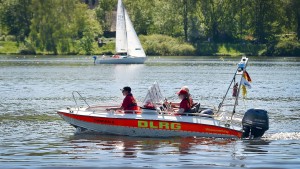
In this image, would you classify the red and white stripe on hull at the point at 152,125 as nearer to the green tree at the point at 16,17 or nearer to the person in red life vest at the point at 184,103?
the person in red life vest at the point at 184,103

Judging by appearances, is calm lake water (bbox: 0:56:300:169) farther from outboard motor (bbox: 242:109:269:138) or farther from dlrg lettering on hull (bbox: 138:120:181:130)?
dlrg lettering on hull (bbox: 138:120:181:130)

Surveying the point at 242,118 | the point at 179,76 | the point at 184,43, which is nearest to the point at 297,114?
the point at 242,118

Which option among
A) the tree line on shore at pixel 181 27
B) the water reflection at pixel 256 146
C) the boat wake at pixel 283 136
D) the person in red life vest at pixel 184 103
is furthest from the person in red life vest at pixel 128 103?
the tree line on shore at pixel 181 27

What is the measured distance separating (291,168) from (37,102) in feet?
81.2

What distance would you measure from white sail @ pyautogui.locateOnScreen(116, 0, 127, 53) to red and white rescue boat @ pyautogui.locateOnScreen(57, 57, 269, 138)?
70.2 meters

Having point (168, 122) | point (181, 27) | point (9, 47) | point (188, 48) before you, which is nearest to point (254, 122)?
point (168, 122)

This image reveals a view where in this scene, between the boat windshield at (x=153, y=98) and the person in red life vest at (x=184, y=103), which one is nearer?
the person in red life vest at (x=184, y=103)

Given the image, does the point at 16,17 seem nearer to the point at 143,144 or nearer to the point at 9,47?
the point at 9,47

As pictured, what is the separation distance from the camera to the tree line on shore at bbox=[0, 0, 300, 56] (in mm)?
128500

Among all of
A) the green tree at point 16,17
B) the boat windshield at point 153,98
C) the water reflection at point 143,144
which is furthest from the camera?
the green tree at point 16,17

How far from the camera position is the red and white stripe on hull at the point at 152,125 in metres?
30.1

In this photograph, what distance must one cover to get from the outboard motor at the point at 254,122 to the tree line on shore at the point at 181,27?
3780 inches

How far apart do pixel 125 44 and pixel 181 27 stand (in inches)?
1292

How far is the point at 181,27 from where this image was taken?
134000mm
